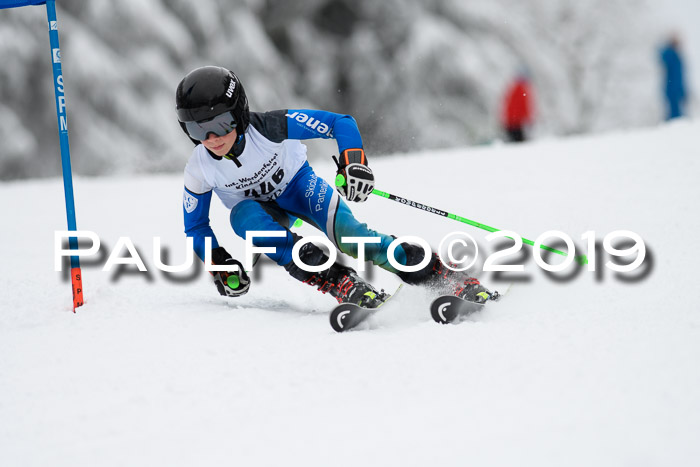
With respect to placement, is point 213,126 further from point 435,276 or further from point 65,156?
point 435,276

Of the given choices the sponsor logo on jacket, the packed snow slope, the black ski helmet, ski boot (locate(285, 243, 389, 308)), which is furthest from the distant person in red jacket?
the black ski helmet

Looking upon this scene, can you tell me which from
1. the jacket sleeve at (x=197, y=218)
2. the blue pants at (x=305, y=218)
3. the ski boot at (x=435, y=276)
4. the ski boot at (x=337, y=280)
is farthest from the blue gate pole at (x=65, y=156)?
the ski boot at (x=435, y=276)

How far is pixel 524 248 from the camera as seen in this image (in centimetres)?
403

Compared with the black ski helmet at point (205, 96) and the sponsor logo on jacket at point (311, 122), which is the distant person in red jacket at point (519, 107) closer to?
the sponsor logo on jacket at point (311, 122)

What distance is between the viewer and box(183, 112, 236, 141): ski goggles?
296 centimetres

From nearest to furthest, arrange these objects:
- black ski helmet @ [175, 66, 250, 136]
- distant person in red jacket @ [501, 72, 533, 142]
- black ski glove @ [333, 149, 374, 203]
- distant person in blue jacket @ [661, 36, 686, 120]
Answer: black ski helmet @ [175, 66, 250, 136] → black ski glove @ [333, 149, 374, 203] → distant person in blue jacket @ [661, 36, 686, 120] → distant person in red jacket @ [501, 72, 533, 142]

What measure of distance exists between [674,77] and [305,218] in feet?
26.0

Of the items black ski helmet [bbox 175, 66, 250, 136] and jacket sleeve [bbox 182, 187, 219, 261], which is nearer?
black ski helmet [bbox 175, 66, 250, 136]

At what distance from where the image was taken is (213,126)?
9.77ft

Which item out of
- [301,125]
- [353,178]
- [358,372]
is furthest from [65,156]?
[358,372]

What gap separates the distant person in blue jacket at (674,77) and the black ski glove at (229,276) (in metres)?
8.30

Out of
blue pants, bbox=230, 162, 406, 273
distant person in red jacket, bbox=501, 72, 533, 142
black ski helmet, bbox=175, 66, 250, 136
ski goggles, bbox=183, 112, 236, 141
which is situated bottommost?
blue pants, bbox=230, 162, 406, 273

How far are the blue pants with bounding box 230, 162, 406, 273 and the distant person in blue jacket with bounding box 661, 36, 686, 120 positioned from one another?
783cm

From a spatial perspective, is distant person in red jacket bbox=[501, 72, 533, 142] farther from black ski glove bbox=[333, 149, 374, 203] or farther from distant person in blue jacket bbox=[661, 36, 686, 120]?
black ski glove bbox=[333, 149, 374, 203]
